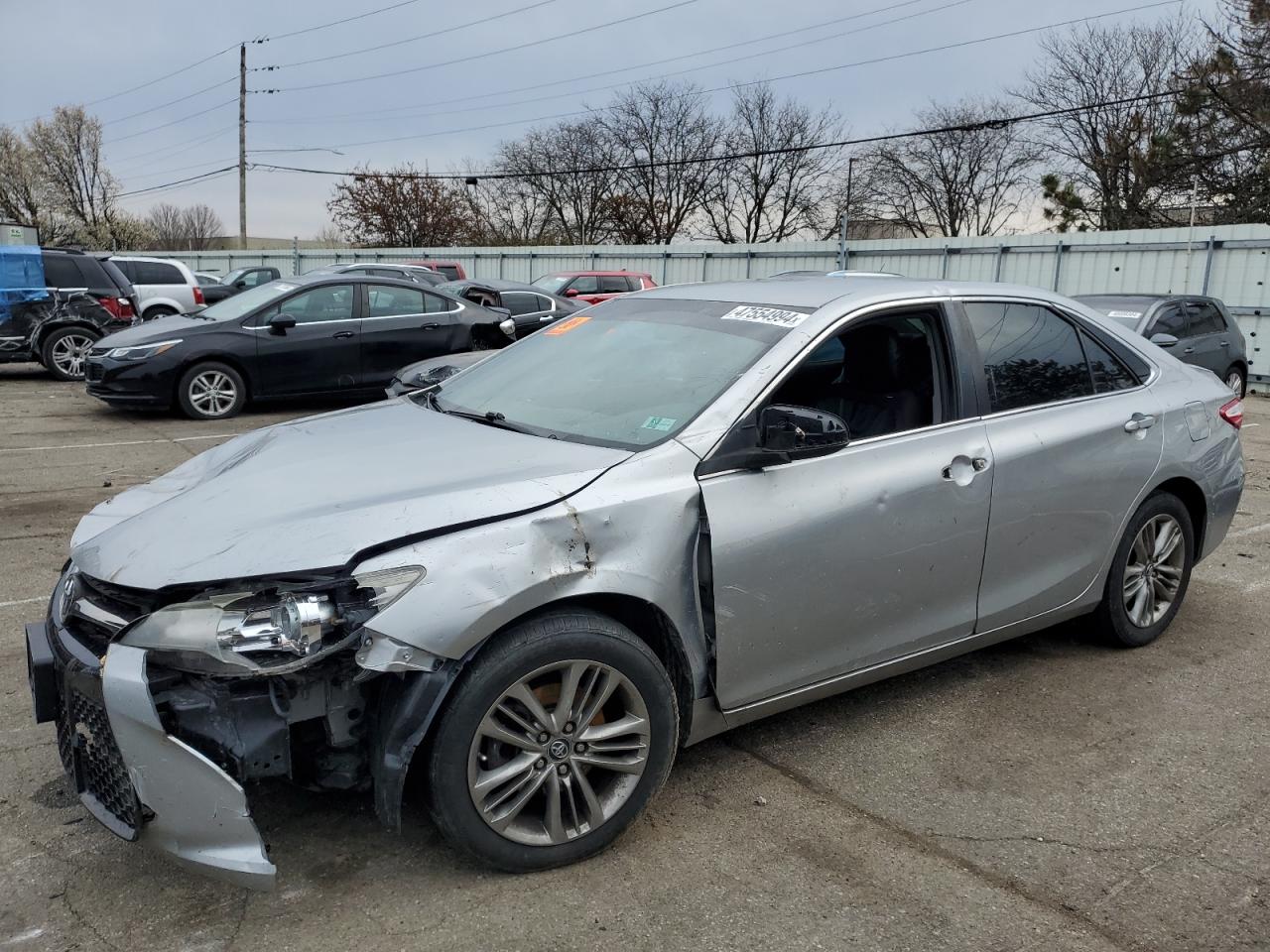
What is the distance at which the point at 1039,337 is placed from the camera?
4301mm

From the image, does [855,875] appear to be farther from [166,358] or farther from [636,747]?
[166,358]

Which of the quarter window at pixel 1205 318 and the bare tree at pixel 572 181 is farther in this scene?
the bare tree at pixel 572 181

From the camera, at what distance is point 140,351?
11320 millimetres

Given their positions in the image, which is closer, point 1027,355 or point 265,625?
point 265,625

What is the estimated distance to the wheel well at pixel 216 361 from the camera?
37.6 feet

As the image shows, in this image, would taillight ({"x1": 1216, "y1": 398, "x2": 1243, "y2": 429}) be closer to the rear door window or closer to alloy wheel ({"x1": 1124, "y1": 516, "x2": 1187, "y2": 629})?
alloy wheel ({"x1": 1124, "y1": 516, "x2": 1187, "y2": 629})

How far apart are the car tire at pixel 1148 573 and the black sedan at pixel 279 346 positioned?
311 inches

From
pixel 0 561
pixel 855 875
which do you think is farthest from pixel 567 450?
pixel 0 561

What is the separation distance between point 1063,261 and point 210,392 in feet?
54.0

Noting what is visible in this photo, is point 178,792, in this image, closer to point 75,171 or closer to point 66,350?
point 66,350

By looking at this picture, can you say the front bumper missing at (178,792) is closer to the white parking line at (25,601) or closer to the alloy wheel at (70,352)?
the white parking line at (25,601)

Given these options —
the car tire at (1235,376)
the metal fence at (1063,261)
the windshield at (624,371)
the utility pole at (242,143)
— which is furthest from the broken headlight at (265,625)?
the utility pole at (242,143)

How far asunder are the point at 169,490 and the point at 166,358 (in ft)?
28.9

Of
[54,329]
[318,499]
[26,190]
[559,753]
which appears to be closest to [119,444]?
[54,329]
